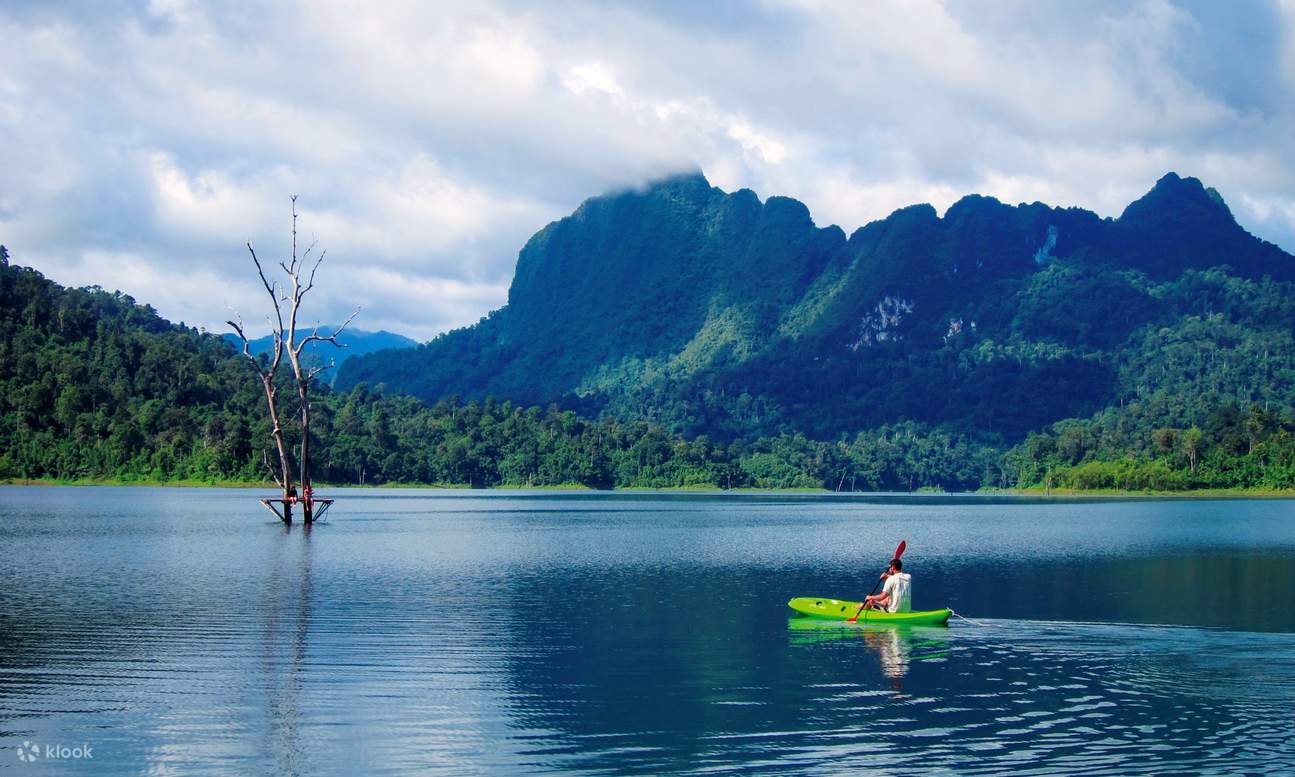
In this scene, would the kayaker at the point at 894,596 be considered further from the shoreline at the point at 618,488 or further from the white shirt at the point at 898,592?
the shoreline at the point at 618,488

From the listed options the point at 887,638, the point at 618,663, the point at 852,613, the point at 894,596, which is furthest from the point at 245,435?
the point at 618,663

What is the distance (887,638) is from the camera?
24.0 meters

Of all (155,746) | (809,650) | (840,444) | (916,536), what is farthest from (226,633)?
(840,444)

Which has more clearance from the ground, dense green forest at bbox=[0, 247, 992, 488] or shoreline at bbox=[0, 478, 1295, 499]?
dense green forest at bbox=[0, 247, 992, 488]

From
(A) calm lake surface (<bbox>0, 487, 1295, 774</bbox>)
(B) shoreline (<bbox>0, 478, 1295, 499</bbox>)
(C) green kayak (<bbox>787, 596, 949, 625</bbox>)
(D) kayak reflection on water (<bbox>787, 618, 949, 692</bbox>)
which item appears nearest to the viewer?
(A) calm lake surface (<bbox>0, 487, 1295, 774</bbox>)

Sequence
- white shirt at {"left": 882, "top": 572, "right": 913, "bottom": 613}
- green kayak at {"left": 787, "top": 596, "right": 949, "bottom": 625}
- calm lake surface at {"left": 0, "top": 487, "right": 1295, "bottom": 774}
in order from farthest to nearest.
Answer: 1. white shirt at {"left": 882, "top": 572, "right": 913, "bottom": 613}
2. green kayak at {"left": 787, "top": 596, "right": 949, "bottom": 625}
3. calm lake surface at {"left": 0, "top": 487, "right": 1295, "bottom": 774}

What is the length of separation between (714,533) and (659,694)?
40413 mm

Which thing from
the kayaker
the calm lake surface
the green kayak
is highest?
the kayaker

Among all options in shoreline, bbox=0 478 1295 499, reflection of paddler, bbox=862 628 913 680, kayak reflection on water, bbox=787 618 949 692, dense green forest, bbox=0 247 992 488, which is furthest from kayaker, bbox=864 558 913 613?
dense green forest, bbox=0 247 992 488

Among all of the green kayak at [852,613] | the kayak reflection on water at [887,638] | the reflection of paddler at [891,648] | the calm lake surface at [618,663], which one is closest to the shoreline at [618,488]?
the calm lake surface at [618,663]

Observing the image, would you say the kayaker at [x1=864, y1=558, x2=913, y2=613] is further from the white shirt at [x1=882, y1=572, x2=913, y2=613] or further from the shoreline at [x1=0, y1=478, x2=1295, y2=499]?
the shoreline at [x1=0, y1=478, x2=1295, y2=499]

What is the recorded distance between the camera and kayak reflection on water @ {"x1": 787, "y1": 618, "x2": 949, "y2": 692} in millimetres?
21625

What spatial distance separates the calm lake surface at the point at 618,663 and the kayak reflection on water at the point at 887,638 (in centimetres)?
11

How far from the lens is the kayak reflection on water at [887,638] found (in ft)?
70.9
